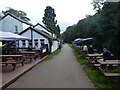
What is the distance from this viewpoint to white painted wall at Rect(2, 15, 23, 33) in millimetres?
56281

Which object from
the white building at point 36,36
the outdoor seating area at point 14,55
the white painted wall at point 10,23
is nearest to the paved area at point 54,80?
the outdoor seating area at point 14,55

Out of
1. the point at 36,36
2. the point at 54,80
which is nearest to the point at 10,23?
the point at 36,36

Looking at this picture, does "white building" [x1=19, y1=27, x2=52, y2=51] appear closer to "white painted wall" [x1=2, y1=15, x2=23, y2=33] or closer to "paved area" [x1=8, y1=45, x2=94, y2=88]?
"white painted wall" [x1=2, y1=15, x2=23, y2=33]

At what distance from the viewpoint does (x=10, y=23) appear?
2237 inches

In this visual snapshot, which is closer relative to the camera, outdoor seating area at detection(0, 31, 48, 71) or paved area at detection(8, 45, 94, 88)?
paved area at detection(8, 45, 94, 88)

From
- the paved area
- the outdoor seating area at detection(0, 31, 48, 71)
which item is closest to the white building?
the outdoor seating area at detection(0, 31, 48, 71)

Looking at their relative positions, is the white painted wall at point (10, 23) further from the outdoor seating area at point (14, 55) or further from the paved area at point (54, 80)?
the paved area at point (54, 80)

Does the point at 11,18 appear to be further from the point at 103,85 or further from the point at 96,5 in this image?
the point at 103,85

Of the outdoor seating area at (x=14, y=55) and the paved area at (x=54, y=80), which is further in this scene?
the outdoor seating area at (x=14, y=55)

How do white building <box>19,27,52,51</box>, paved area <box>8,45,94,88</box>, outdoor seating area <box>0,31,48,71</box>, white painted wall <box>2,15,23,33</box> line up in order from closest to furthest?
1. paved area <box>8,45,94,88</box>
2. outdoor seating area <box>0,31,48,71</box>
3. white building <box>19,27,52,51</box>
4. white painted wall <box>2,15,23,33</box>

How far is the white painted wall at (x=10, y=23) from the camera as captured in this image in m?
56.3

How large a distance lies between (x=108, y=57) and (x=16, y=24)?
1584 inches

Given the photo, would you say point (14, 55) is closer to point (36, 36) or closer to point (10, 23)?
point (36, 36)

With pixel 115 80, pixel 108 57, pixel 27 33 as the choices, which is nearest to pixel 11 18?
pixel 27 33
